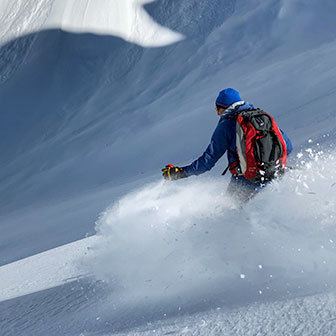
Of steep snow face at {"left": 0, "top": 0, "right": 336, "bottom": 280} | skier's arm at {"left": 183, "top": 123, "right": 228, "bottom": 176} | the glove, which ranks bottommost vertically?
skier's arm at {"left": 183, "top": 123, "right": 228, "bottom": 176}

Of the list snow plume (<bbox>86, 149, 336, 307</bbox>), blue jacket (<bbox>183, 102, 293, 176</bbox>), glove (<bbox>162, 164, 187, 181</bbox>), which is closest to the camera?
snow plume (<bbox>86, 149, 336, 307</bbox>)

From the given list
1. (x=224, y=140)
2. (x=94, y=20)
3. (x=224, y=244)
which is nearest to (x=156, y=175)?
(x=224, y=244)

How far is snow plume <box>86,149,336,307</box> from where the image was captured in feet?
11.3

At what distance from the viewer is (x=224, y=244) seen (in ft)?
13.4

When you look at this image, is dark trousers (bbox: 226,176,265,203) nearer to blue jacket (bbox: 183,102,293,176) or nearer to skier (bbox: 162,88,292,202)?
skier (bbox: 162,88,292,202)

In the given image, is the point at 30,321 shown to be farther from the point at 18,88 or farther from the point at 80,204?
the point at 18,88

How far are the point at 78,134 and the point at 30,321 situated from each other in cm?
1063

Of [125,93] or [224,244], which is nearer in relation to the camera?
[224,244]

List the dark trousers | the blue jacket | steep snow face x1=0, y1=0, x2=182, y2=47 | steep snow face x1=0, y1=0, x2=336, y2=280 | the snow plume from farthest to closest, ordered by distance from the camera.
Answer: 1. steep snow face x1=0, y1=0, x2=182, y2=47
2. steep snow face x1=0, y1=0, x2=336, y2=280
3. the dark trousers
4. the blue jacket
5. the snow plume

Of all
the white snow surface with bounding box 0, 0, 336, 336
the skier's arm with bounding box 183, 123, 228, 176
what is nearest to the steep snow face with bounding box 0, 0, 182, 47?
the white snow surface with bounding box 0, 0, 336, 336

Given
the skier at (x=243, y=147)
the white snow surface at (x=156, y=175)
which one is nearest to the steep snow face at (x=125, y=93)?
the white snow surface at (x=156, y=175)

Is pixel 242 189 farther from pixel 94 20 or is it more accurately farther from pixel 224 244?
pixel 94 20

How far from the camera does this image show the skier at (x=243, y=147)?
3.70 meters

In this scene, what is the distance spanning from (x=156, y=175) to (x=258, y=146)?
519 centimetres
